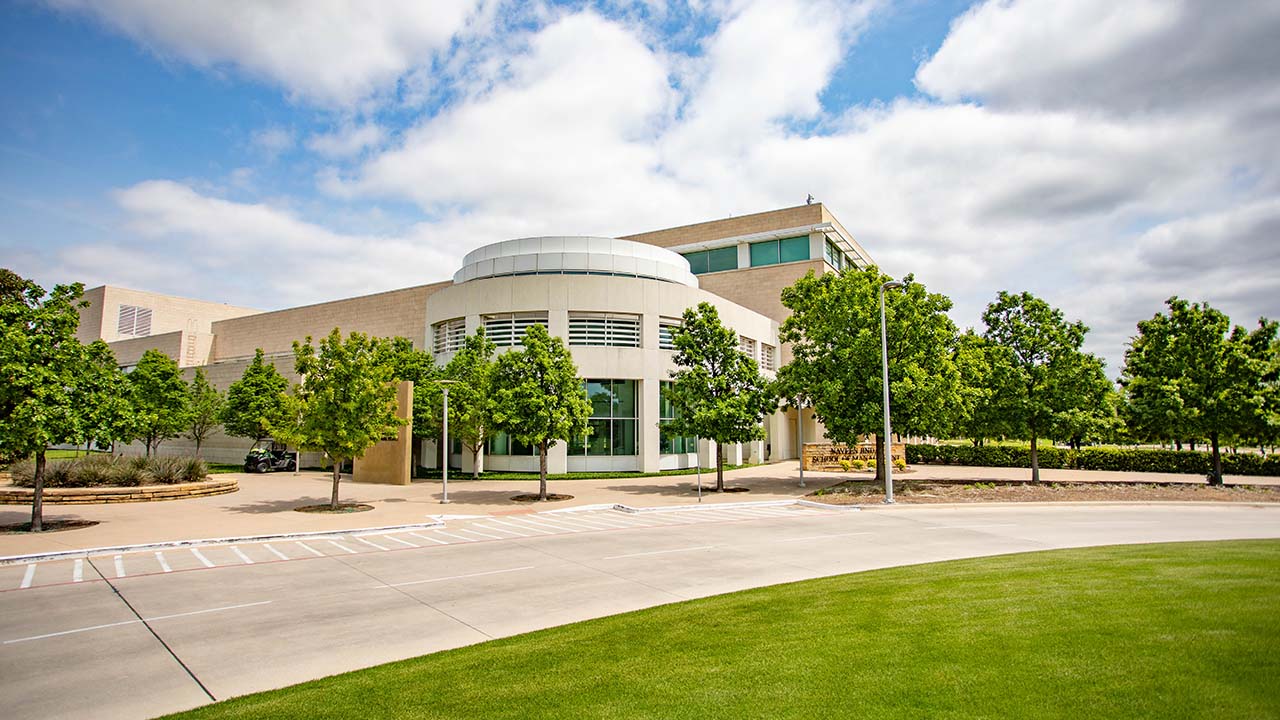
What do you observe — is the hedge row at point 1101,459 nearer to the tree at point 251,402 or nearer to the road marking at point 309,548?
the road marking at point 309,548

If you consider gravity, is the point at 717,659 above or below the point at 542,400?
below

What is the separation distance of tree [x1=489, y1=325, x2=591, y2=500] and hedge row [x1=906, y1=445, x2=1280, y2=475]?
29700mm

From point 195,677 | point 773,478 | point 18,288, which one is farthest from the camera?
point 773,478

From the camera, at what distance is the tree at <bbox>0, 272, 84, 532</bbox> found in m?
16.4

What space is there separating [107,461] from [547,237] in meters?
22.9

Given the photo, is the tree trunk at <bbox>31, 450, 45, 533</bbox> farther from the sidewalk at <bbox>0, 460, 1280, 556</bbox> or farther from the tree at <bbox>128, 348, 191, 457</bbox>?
the tree at <bbox>128, 348, 191, 457</bbox>

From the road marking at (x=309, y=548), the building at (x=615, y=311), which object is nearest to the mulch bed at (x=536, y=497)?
the building at (x=615, y=311)

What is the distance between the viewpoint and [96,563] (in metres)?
13.9

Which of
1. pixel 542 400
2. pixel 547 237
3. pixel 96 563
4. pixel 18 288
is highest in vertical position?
pixel 547 237

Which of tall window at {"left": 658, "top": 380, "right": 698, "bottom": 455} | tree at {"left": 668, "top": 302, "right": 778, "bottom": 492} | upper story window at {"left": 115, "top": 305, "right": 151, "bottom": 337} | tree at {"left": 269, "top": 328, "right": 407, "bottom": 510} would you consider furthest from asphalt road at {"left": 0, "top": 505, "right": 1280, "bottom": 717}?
upper story window at {"left": 115, "top": 305, "right": 151, "bottom": 337}

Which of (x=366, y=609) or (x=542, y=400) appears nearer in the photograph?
(x=366, y=609)

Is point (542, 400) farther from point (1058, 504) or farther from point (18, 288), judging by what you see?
point (1058, 504)

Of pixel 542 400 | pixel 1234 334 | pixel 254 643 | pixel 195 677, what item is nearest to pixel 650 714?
pixel 195 677

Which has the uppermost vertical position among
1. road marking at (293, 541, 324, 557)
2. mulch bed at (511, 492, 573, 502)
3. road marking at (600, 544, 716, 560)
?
mulch bed at (511, 492, 573, 502)
